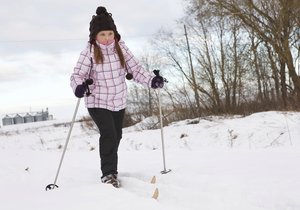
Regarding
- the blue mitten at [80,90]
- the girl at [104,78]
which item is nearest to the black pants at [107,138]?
the girl at [104,78]

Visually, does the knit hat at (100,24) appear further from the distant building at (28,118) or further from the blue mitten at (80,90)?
the distant building at (28,118)

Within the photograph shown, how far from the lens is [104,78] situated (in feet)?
12.1

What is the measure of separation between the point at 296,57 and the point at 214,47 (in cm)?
415

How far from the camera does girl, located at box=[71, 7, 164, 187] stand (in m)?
3.63

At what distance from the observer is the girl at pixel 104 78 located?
11.9 ft

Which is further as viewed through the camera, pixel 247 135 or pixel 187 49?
pixel 187 49

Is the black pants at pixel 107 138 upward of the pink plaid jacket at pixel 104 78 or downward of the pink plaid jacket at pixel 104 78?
downward

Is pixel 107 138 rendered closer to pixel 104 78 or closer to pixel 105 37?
pixel 104 78

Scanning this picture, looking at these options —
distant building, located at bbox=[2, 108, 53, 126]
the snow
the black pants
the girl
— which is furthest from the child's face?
distant building, located at bbox=[2, 108, 53, 126]

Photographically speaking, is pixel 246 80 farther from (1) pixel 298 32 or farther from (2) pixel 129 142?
(2) pixel 129 142

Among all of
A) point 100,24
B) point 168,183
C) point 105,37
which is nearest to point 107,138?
point 168,183

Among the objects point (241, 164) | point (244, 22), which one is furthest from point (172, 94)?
point (241, 164)

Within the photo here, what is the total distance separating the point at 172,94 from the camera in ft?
61.7

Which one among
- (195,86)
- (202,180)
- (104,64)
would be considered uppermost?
(195,86)
